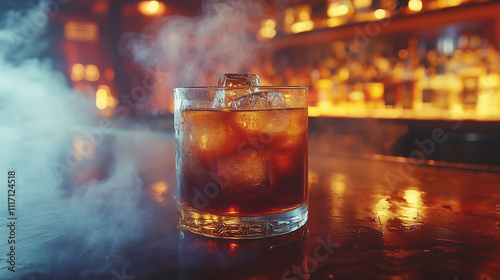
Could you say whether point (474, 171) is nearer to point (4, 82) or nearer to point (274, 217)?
point (274, 217)

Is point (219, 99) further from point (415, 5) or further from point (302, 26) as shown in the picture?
point (302, 26)

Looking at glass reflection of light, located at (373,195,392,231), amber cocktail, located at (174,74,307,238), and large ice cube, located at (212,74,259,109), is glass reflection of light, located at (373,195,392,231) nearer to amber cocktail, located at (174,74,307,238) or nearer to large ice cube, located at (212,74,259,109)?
amber cocktail, located at (174,74,307,238)

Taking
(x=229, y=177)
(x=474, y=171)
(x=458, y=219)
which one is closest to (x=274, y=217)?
(x=229, y=177)

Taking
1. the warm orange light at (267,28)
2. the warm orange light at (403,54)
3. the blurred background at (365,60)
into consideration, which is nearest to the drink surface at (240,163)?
the blurred background at (365,60)

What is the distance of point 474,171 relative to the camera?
1.12 metres

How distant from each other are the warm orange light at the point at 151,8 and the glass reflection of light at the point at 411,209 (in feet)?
15.1

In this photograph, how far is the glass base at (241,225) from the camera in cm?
53

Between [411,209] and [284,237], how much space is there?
0.92 feet

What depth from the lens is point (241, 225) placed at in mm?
535

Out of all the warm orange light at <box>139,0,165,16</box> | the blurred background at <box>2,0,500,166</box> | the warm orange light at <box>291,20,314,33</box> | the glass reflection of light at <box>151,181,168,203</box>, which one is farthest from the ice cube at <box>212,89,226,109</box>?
the warm orange light at <box>139,0,165,16</box>

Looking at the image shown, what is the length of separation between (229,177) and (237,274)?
0.54 feet

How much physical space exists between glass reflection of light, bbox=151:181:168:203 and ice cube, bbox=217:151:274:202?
0.81 ft

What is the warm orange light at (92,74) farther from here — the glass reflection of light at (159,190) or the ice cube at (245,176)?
the ice cube at (245,176)

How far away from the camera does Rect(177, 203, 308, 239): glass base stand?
53 centimetres
